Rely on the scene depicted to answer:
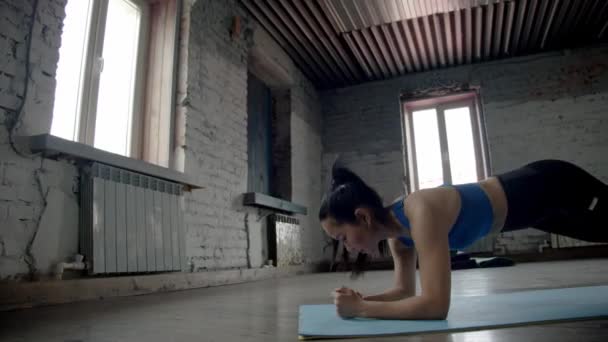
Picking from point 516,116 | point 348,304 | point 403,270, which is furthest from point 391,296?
point 516,116

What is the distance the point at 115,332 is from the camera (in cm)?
125

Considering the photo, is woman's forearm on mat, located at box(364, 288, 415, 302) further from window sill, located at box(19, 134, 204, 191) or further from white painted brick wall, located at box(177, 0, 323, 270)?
white painted brick wall, located at box(177, 0, 323, 270)

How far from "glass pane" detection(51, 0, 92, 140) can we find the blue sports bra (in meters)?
2.17

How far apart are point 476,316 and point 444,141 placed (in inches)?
218

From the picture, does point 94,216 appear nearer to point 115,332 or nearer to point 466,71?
point 115,332

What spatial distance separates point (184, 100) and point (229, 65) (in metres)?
0.97

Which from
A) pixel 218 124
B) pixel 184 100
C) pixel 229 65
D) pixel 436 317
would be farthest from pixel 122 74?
pixel 436 317

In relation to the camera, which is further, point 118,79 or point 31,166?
point 118,79

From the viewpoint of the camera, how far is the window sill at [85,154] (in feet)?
6.99

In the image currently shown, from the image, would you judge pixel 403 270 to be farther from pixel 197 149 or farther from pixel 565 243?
pixel 565 243

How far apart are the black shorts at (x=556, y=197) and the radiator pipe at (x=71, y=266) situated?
220cm

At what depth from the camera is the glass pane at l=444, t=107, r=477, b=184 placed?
6.25 meters

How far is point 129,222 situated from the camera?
2643mm

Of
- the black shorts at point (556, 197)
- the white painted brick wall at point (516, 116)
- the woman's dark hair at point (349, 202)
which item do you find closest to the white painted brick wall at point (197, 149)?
the white painted brick wall at point (516, 116)
